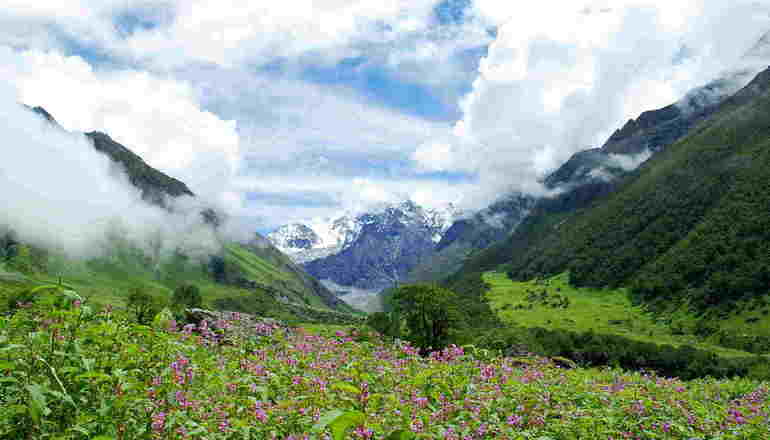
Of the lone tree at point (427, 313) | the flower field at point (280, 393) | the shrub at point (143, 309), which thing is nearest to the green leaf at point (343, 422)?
the flower field at point (280, 393)

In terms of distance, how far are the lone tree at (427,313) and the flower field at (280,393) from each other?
5560cm

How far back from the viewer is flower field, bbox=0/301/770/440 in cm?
662

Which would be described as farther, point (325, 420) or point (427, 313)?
point (427, 313)

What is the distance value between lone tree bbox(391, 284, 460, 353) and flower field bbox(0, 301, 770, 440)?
182ft

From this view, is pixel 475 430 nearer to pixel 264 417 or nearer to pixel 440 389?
A: pixel 440 389

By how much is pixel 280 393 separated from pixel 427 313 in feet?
212

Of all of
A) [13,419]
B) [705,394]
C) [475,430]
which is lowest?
[705,394]

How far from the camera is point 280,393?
10.5 metres

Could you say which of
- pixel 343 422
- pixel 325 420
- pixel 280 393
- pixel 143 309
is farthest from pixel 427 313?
pixel 325 420

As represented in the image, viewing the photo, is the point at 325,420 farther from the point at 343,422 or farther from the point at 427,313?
the point at 427,313

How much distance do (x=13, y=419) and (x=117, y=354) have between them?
2.03 m

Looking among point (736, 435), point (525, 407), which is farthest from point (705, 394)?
point (525, 407)

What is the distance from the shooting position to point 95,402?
7070 mm

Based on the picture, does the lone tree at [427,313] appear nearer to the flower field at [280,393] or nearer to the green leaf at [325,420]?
the flower field at [280,393]
